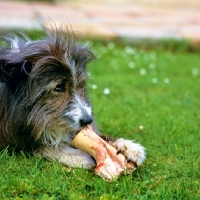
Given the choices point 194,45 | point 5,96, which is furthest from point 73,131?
point 194,45

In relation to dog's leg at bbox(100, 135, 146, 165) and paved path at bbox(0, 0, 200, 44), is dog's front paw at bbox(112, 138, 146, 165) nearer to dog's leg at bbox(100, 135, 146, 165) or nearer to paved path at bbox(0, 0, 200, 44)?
dog's leg at bbox(100, 135, 146, 165)

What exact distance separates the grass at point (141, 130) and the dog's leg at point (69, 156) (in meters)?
0.09

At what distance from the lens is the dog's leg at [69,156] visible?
14.1 ft

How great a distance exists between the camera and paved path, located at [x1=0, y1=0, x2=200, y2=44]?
9.65 m

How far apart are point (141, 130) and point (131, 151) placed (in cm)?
118

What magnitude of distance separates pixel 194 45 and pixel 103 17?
249 centimetres

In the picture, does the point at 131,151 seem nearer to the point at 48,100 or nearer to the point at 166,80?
the point at 48,100

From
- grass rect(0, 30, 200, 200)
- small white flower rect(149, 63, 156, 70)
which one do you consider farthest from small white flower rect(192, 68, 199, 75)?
small white flower rect(149, 63, 156, 70)

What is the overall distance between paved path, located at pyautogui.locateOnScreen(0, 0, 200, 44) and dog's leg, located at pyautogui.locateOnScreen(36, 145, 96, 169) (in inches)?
177

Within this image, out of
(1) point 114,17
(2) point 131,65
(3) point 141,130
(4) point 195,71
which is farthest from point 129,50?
(3) point 141,130

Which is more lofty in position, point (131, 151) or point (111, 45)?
point (131, 151)

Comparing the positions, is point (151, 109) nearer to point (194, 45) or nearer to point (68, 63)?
point (68, 63)

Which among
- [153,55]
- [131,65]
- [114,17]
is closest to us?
[131,65]

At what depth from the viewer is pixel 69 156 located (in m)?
4.37
